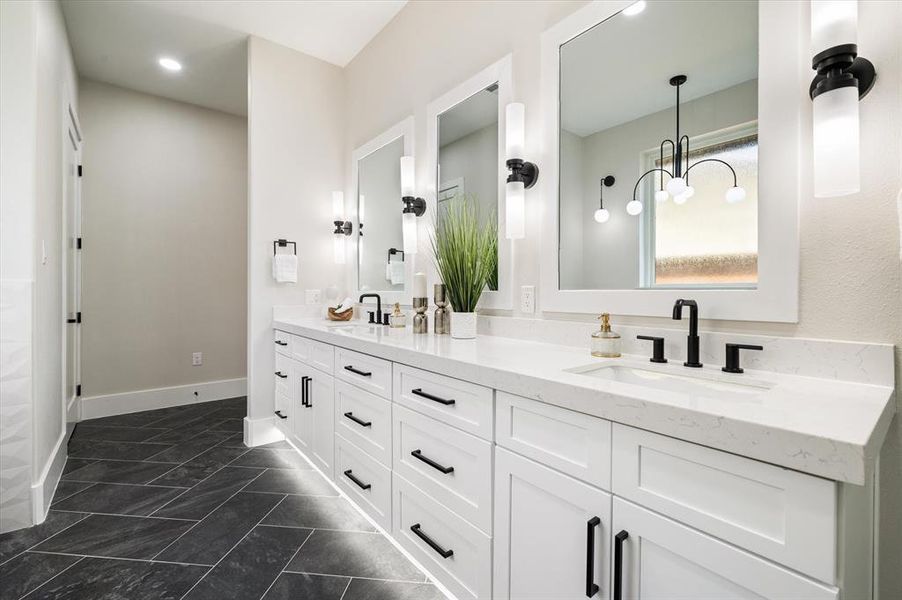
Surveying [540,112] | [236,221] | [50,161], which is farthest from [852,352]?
[236,221]

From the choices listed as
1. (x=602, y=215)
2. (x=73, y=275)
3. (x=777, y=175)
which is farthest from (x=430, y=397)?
(x=73, y=275)

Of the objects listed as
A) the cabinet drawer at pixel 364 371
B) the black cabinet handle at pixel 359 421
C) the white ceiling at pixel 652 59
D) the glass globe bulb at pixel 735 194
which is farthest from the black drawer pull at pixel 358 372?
the glass globe bulb at pixel 735 194

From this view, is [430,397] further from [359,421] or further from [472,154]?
[472,154]

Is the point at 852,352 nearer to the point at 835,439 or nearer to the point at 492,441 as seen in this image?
the point at 835,439

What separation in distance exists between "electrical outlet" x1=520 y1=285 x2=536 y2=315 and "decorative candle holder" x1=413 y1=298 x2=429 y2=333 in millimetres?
535

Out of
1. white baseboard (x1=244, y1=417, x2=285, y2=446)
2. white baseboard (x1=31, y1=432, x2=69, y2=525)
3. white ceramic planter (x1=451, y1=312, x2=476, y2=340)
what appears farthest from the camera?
white baseboard (x1=244, y1=417, x2=285, y2=446)

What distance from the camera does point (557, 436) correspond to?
102 centimetres

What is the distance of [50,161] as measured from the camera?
2324 millimetres

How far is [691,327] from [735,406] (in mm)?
488

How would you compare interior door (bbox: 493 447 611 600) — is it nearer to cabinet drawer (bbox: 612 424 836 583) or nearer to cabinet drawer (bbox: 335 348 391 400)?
Result: cabinet drawer (bbox: 612 424 836 583)

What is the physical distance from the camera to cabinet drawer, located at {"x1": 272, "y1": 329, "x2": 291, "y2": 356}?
9.03 ft

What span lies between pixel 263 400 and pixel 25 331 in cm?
138

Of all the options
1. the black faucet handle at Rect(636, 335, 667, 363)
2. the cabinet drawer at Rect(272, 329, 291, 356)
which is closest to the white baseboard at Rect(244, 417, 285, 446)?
the cabinet drawer at Rect(272, 329, 291, 356)

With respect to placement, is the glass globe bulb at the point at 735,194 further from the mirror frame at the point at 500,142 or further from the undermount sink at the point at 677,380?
the mirror frame at the point at 500,142
